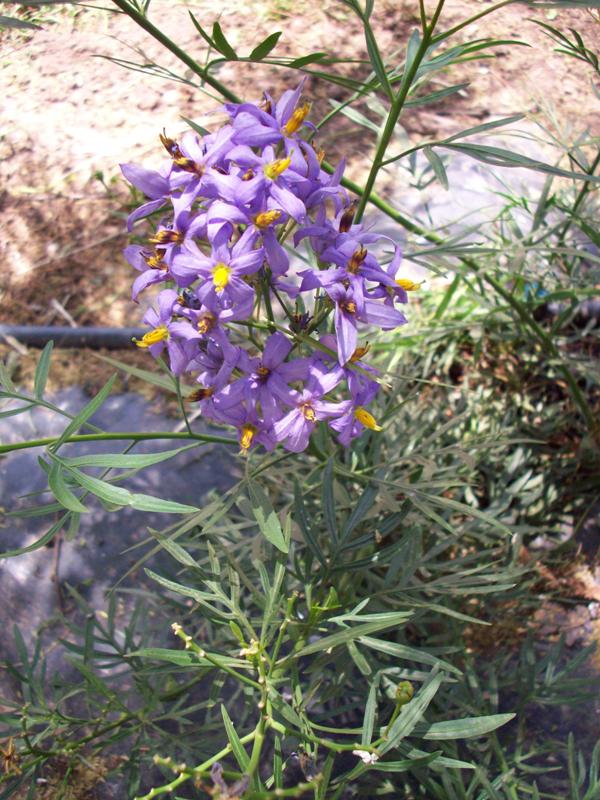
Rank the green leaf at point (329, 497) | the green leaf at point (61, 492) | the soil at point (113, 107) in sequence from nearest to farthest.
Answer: the green leaf at point (61, 492)
the green leaf at point (329, 497)
the soil at point (113, 107)

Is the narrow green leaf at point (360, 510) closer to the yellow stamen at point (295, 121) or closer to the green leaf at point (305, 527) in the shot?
the green leaf at point (305, 527)

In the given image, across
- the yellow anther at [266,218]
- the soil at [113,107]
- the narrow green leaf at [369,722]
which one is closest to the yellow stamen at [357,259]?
the yellow anther at [266,218]

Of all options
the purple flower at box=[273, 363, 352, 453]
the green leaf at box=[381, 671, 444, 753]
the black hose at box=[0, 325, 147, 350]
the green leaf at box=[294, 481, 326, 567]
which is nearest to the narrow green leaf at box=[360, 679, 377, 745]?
the green leaf at box=[381, 671, 444, 753]

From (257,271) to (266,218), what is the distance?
0.07m

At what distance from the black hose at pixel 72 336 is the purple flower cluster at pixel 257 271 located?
1.26 metres

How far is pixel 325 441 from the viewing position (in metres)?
1.24

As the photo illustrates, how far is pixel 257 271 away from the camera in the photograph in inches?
35.5

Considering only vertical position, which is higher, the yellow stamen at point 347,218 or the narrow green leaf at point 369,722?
the yellow stamen at point 347,218

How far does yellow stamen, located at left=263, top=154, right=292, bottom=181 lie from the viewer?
87cm

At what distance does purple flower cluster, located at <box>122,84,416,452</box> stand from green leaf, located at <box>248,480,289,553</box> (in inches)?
2.9

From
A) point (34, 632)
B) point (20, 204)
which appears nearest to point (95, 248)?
point (20, 204)

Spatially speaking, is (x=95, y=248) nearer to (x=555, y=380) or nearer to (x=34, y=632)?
(x=34, y=632)

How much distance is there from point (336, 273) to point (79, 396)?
4.63 ft

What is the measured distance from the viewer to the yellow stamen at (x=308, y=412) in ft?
3.14
